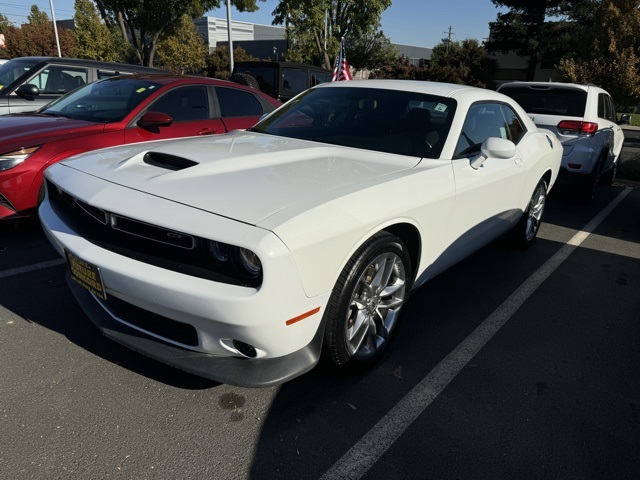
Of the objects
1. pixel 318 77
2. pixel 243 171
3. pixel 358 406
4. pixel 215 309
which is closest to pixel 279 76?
pixel 318 77

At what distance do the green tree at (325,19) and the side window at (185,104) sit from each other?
1607 centimetres

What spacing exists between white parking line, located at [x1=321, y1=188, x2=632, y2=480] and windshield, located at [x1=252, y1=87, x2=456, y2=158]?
126 centimetres

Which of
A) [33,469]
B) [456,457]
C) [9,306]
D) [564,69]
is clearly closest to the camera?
[33,469]

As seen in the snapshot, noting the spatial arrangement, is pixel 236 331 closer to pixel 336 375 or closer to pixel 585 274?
pixel 336 375

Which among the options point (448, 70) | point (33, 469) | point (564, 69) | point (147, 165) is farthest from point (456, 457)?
point (448, 70)

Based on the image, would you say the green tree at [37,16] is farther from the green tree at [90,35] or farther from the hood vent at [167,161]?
the hood vent at [167,161]

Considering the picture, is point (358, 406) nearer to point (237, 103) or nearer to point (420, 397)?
point (420, 397)

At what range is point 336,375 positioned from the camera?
8.80 ft

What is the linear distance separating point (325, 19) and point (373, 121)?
1897 centimetres

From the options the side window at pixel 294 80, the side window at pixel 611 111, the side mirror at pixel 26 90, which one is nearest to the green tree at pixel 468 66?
the side window at pixel 294 80

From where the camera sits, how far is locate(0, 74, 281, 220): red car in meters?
4.20

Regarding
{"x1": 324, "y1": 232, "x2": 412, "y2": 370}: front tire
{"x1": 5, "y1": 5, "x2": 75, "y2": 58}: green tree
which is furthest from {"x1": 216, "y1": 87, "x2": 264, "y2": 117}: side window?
{"x1": 5, "y1": 5, "x2": 75, "y2": 58}: green tree

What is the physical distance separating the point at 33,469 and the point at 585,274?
4.48m

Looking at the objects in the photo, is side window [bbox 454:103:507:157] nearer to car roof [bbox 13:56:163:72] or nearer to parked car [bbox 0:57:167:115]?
parked car [bbox 0:57:167:115]
